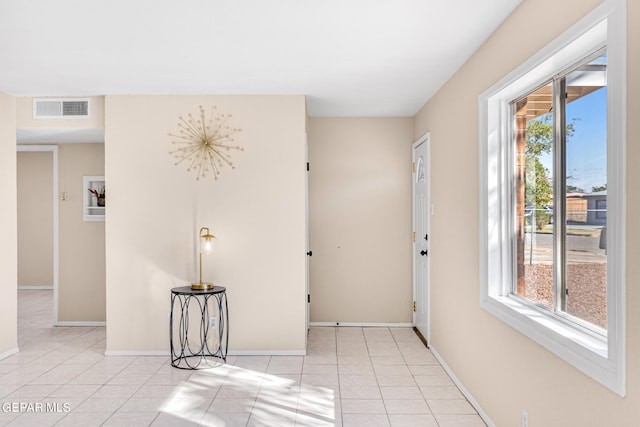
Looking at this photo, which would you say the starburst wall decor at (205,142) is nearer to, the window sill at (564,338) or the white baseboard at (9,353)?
the white baseboard at (9,353)

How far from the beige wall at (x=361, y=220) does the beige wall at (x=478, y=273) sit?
2.16ft

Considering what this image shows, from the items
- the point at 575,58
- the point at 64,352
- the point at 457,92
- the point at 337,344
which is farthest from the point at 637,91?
the point at 64,352

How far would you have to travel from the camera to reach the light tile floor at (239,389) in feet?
9.54

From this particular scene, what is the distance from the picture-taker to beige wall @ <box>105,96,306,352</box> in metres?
4.22

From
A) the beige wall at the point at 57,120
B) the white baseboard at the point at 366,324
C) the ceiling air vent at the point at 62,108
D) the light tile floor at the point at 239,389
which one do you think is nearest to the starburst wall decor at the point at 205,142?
the beige wall at the point at 57,120

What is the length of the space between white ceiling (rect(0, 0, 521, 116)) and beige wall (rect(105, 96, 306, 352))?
0.98 ft

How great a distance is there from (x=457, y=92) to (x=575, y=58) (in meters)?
1.51

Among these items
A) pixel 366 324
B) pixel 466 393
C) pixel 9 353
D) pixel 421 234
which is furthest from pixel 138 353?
pixel 421 234

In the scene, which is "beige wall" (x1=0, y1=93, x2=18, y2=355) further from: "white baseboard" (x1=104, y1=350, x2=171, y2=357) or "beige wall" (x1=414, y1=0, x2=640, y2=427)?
"beige wall" (x1=414, y1=0, x2=640, y2=427)

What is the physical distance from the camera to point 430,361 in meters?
4.01

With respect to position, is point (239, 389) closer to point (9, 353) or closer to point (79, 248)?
point (9, 353)

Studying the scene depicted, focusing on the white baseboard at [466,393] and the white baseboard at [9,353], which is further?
the white baseboard at [9,353]

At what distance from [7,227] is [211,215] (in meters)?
1.88

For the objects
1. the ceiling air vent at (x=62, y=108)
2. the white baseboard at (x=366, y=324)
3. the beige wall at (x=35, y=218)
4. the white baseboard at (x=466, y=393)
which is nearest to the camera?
the white baseboard at (x=466, y=393)
